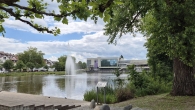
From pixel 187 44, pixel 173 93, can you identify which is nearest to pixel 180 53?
pixel 187 44

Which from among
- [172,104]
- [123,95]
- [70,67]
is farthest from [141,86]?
[70,67]

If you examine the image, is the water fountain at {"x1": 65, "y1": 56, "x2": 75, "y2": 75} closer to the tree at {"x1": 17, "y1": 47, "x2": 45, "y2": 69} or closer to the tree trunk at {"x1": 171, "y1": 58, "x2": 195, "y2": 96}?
the tree at {"x1": 17, "y1": 47, "x2": 45, "y2": 69}

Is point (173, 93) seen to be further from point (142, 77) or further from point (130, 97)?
point (142, 77)

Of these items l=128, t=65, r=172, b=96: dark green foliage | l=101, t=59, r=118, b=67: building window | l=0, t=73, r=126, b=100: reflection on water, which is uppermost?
l=101, t=59, r=118, b=67: building window

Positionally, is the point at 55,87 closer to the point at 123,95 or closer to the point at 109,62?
the point at 123,95

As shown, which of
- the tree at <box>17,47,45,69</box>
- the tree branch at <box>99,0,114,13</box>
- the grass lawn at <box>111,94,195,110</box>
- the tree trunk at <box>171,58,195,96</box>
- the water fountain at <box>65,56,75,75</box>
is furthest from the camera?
the tree at <box>17,47,45,69</box>

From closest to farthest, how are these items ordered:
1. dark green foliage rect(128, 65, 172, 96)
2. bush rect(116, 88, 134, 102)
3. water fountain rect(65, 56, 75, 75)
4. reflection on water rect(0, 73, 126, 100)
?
bush rect(116, 88, 134, 102), dark green foliage rect(128, 65, 172, 96), reflection on water rect(0, 73, 126, 100), water fountain rect(65, 56, 75, 75)

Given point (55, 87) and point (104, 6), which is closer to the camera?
point (104, 6)

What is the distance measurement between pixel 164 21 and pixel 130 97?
479 cm

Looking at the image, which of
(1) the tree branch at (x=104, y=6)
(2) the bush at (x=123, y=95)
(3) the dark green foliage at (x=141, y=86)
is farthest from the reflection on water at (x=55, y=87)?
(1) the tree branch at (x=104, y=6)

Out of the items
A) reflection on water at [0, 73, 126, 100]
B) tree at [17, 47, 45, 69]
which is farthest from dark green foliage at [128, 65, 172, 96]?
tree at [17, 47, 45, 69]

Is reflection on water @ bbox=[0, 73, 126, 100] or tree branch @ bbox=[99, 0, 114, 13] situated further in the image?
reflection on water @ bbox=[0, 73, 126, 100]

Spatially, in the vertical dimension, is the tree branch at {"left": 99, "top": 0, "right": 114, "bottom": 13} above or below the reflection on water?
above

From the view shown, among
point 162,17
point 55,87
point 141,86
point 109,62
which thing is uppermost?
point 109,62
